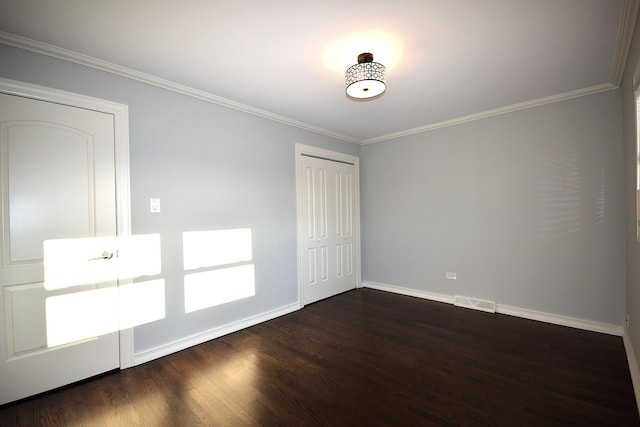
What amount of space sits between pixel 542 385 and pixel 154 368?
3048mm

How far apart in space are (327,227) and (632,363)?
325 cm

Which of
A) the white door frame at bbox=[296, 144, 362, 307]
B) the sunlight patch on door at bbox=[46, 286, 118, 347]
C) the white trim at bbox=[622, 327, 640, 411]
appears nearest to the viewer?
the white trim at bbox=[622, 327, 640, 411]

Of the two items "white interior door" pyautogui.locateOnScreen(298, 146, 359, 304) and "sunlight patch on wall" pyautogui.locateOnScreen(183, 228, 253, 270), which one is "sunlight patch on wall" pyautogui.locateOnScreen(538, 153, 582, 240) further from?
"sunlight patch on wall" pyautogui.locateOnScreen(183, 228, 253, 270)

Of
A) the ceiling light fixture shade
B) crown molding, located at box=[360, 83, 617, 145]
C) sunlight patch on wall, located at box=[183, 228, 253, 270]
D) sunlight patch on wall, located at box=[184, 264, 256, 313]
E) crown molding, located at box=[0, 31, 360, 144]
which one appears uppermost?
crown molding, located at box=[0, 31, 360, 144]

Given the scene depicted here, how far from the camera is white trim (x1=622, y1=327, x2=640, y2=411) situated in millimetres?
1878

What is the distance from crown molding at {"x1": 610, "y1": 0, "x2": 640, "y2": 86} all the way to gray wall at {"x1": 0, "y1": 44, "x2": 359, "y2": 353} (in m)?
3.04

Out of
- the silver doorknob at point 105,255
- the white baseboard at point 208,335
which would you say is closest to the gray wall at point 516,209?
the white baseboard at point 208,335

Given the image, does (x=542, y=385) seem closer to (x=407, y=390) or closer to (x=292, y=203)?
(x=407, y=390)

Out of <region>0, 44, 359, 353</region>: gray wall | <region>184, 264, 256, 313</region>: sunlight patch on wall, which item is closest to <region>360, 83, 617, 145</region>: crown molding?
<region>0, 44, 359, 353</region>: gray wall

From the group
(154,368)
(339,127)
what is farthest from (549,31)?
(154,368)

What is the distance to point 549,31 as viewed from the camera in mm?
1935

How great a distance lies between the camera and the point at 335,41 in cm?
202

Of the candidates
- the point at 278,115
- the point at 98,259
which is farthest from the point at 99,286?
the point at 278,115

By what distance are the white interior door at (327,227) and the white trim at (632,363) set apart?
3078 mm
